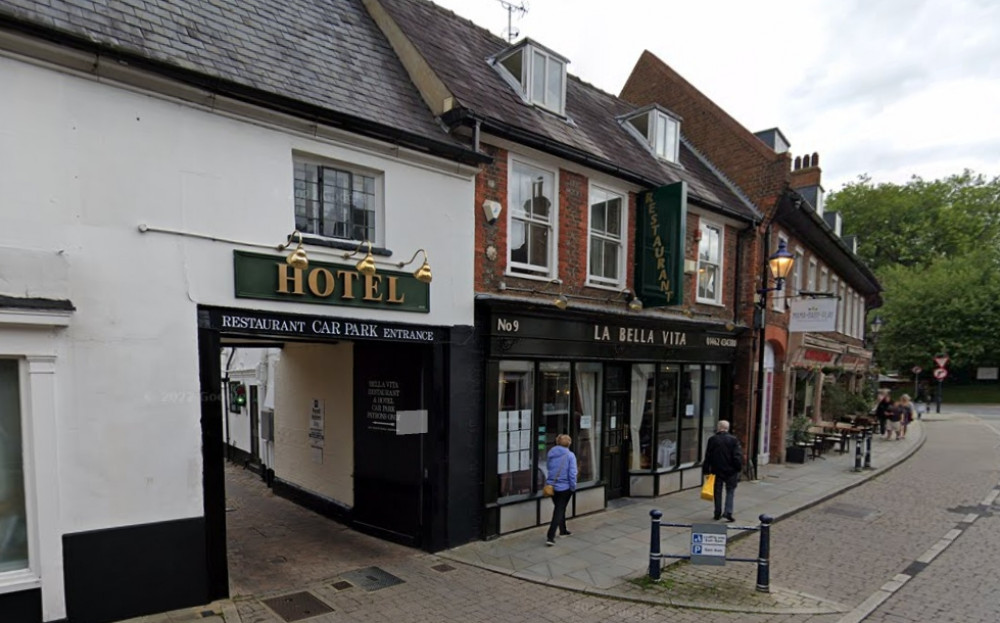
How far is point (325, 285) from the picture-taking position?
669 cm

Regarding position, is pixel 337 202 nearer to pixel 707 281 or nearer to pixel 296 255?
pixel 296 255

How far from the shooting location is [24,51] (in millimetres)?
4867

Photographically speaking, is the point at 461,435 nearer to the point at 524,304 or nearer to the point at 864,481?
the point at 524,304

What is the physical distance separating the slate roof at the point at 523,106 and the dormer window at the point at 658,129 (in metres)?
0.32

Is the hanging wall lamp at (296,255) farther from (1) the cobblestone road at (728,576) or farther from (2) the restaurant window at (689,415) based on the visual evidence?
(2) the restaurant window at (689,415)

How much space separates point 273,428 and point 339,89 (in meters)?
7.73

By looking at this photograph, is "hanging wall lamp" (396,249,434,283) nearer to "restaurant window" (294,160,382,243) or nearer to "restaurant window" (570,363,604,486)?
"restaurant window" (294,160,382,243)

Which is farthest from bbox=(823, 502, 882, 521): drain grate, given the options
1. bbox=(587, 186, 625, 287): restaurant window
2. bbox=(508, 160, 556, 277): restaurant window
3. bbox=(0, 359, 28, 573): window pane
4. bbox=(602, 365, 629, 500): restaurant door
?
bbox=(0, 359, 28, 573): window pane

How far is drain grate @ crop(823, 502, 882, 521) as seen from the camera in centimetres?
1032

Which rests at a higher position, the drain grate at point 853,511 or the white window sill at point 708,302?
the white window sill at point 708,302

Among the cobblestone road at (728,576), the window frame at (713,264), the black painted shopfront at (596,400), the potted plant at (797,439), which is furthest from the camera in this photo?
the potted plant at (797,439)

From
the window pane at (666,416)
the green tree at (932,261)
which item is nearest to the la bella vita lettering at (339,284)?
the window pane at (666,416)

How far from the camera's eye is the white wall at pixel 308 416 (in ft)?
30.7

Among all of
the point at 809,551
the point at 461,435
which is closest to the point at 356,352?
the point at 461,435
